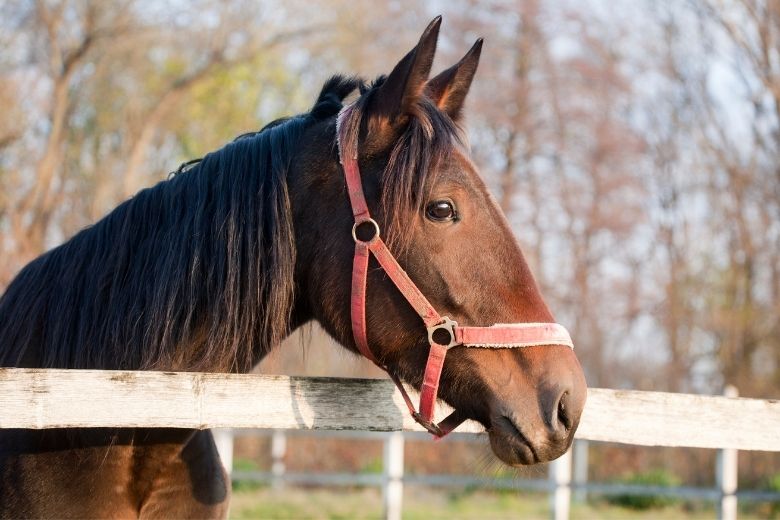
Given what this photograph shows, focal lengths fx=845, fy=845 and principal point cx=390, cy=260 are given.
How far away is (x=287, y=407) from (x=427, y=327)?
1.88ft

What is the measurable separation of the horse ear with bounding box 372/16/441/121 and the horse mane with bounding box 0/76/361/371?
13.9 inches

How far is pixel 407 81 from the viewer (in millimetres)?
2732

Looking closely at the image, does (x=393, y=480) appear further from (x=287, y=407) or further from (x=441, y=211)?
(x=441, y=211)

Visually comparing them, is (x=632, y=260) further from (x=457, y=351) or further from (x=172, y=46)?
(x=457, y=351)

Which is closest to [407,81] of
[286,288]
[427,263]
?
[427,263]

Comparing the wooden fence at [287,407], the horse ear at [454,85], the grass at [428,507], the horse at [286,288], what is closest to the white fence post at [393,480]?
the grass at [428,507]

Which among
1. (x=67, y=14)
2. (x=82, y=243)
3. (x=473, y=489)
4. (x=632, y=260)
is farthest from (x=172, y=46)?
(x=82, y=243)

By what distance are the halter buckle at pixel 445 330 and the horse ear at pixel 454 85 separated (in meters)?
0.87

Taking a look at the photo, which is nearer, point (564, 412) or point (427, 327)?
point (564, 412)

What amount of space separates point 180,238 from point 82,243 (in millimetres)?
464

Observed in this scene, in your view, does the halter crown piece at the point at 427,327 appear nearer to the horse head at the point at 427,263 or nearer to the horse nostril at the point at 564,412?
the horse head at the point at 427,263

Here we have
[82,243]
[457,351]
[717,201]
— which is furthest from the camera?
[717,201]

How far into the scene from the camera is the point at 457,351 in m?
2.59

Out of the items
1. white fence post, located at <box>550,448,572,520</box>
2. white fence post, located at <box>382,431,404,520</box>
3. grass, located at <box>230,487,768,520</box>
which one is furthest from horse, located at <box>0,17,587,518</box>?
grass, located at <box>230,487,768,520</box>
